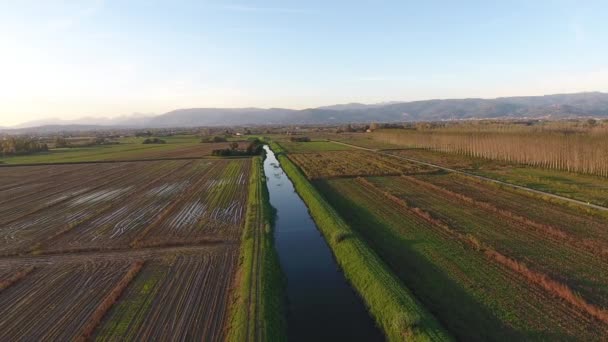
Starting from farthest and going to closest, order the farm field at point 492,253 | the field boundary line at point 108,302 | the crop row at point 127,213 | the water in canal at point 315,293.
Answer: the crop row at point 127,213 < the water in canal at point 315,293 < the farm field at point 492,253 < the field boundary line at point 108,302

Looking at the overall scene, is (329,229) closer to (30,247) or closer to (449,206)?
(449,206)

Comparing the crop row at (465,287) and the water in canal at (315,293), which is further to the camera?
the water in canal at (315,293)

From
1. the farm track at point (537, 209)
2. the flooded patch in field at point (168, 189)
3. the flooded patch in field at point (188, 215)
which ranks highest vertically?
the flooded patch in field at point (168, 189)

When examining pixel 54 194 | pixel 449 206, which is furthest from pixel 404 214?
pixel 54 194

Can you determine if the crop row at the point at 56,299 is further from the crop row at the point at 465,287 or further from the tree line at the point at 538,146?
the tree line at the point at 538,146

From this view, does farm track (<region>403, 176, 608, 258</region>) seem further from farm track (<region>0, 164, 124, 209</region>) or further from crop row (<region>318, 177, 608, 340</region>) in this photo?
farm track (<region>0, 164, 124, 209</region>)

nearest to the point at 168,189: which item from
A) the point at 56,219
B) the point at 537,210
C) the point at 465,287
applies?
the point at 56,219

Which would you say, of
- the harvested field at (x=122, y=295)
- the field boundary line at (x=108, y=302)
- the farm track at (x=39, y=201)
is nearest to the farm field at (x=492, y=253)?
the harvested field at (x=122, y=295)

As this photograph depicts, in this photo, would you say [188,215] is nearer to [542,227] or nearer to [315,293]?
[315,293]
